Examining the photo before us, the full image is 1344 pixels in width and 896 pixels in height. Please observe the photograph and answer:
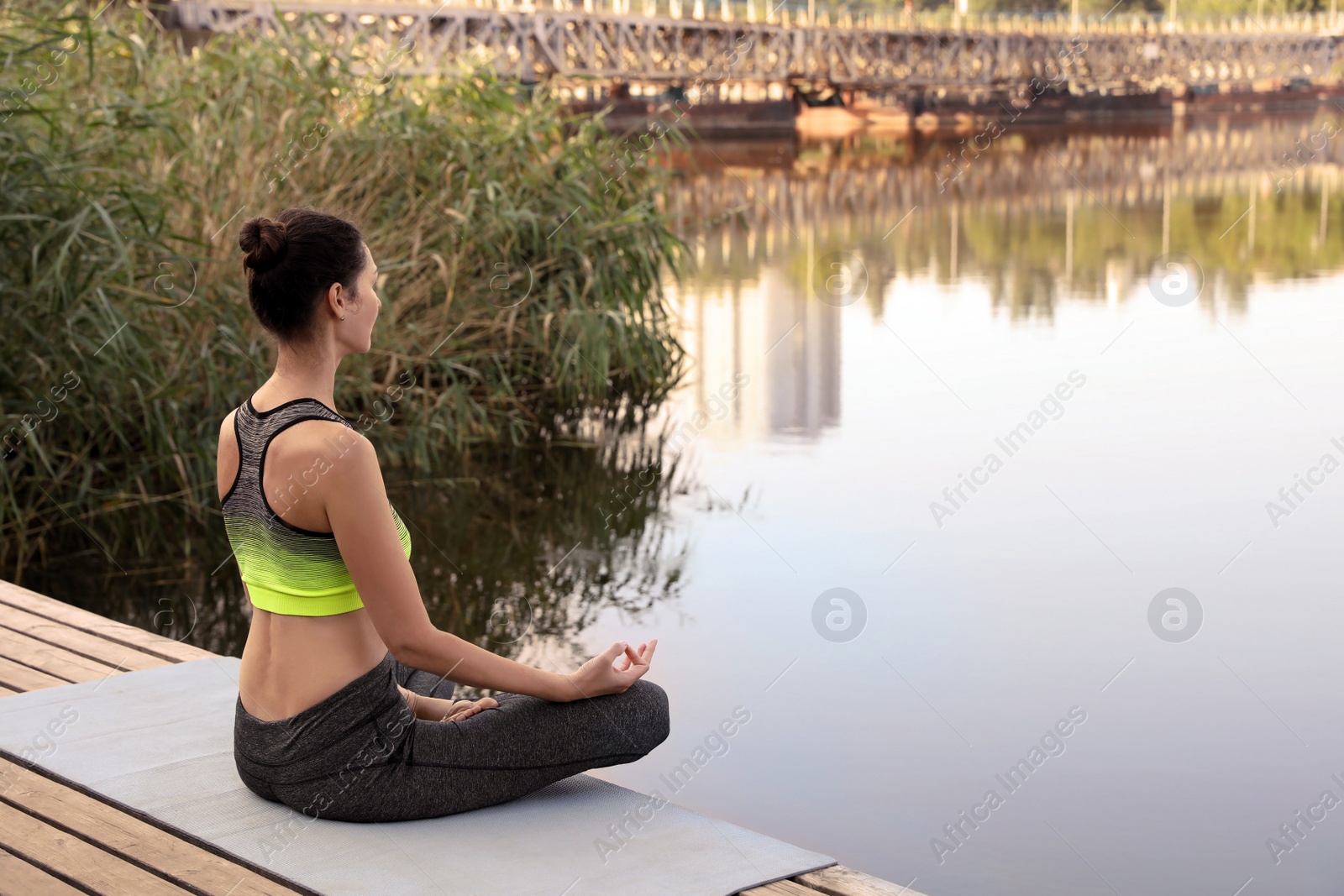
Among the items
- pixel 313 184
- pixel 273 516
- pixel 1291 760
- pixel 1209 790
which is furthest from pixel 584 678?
pixel 313 184

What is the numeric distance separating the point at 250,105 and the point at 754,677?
4161mm

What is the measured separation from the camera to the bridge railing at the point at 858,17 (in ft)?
96.8

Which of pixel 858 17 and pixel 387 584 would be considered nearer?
pixel 387 584

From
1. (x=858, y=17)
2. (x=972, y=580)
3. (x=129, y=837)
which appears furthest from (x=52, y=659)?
(x=858, y=17)

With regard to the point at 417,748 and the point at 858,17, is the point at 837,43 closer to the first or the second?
the point at 858,17

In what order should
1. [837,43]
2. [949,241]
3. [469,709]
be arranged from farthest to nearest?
1. [837,43]
2. [949,241]
3. [469,709]

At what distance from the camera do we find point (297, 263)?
8.70 ft

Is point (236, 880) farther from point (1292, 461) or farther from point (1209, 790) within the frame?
point (1292, 461)

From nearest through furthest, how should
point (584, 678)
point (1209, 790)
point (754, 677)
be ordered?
point (584, 678)
point (1209, 790)
point (754, 677)

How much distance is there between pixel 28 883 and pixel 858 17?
1634 inches

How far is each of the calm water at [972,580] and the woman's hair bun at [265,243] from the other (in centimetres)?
213

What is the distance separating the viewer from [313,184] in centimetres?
768

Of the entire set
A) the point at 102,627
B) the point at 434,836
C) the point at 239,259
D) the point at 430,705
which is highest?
the point at 239,259

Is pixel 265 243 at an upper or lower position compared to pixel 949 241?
upper
